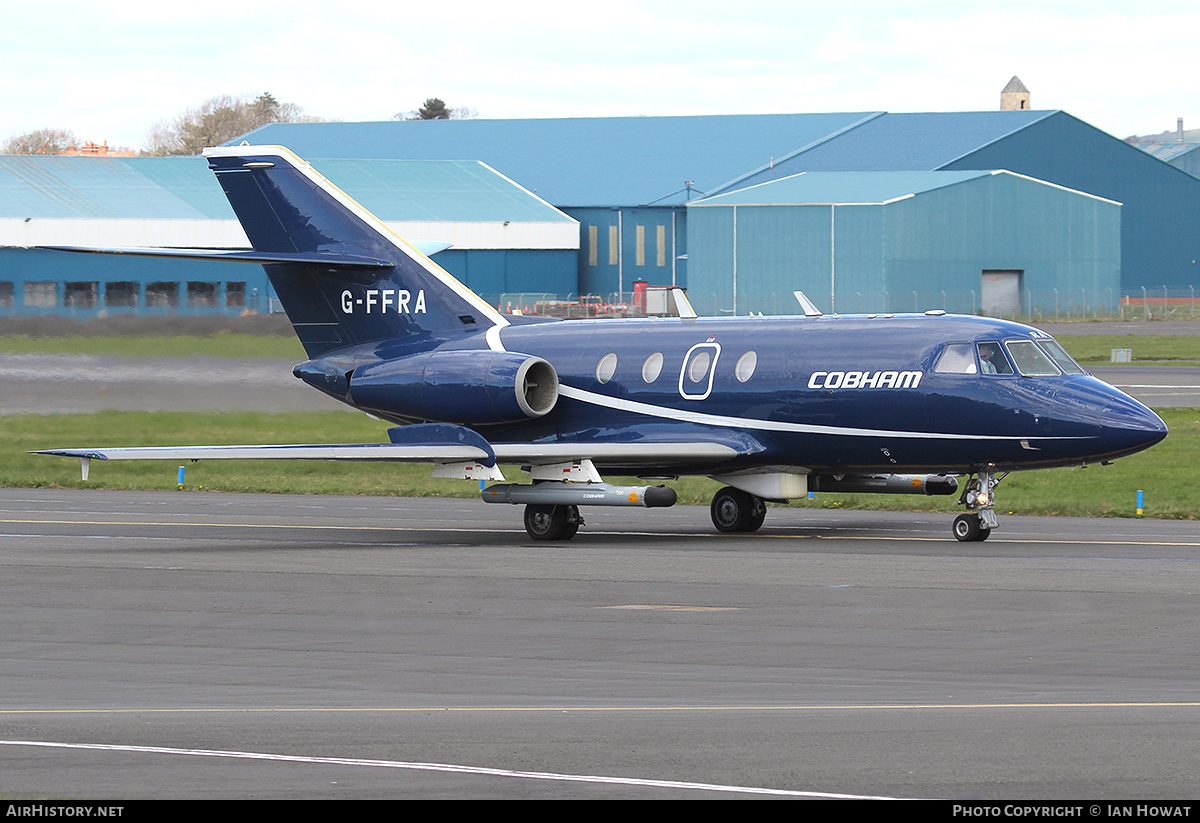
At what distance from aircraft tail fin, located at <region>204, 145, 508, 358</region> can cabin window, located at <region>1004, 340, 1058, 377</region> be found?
9360 millimetres

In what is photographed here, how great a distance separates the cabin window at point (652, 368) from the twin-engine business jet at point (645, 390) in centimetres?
4

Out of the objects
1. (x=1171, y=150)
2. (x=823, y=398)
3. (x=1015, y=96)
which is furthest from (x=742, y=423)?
(x=1171, y=150)

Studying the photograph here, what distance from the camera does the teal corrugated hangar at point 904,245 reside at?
84562 millimetres

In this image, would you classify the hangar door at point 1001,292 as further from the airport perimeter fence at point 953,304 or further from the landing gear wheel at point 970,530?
the landing gear wheel at point 970,530

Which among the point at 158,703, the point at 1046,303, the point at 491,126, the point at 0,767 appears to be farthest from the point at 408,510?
the point at 491,126

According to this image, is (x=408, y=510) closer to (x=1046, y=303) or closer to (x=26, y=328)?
(x=26, y=328)

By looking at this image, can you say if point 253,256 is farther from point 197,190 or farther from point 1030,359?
point 197,190

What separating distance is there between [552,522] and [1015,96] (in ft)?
352

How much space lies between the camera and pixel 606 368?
27.6m

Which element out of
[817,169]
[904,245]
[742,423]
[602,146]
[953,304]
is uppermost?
[602,146]

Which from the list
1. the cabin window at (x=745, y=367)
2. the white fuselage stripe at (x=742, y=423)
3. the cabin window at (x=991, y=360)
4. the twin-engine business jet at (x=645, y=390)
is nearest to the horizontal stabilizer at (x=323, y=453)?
the twin-engine business jet at (x=645, y=390)

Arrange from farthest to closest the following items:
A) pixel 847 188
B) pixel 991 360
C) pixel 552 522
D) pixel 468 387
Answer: pixel 847 188 < pixel 468 387 < pixel 552 522 < pixel 991 360
